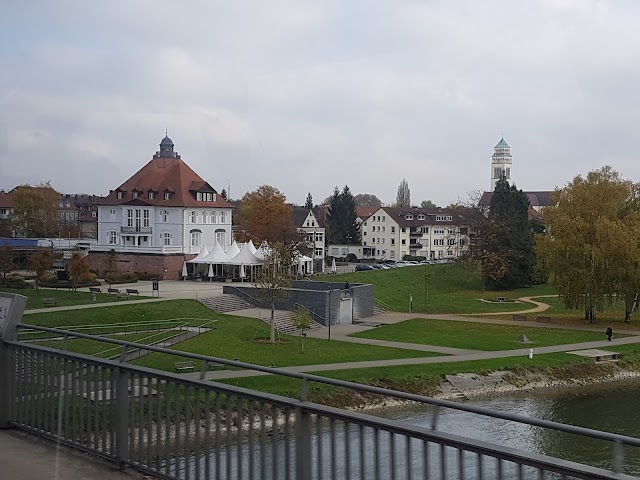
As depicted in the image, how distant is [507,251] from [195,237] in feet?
91.4

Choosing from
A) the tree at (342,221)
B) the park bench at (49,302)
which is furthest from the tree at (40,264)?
the tree at (342,221)

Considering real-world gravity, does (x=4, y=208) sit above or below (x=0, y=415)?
above

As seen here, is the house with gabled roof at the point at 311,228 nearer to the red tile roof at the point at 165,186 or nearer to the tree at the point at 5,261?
the red tile roof at the point at 165,186

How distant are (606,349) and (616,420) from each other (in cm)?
1179

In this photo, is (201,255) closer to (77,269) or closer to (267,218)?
(77,269)

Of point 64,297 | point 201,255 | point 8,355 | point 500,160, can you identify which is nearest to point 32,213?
point 201,255

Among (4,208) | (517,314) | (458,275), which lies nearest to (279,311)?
(517,314)

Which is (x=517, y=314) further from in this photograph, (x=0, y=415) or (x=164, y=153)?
(x=0, y=415)

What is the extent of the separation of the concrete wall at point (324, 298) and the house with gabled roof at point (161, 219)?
49.3 ft

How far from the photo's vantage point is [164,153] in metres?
75.1

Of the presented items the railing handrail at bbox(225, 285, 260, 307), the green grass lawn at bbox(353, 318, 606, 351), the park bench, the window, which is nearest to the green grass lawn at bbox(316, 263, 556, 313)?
the green grass lawn at bbox(353, 318, 606, 351)

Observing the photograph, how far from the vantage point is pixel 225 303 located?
46250 mm

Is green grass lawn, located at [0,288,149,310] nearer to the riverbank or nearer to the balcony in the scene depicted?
the balcony

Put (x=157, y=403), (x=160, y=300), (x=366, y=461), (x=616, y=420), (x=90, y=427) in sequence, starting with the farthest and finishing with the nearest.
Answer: (x=160, y=300) < (x=616, y=420) < (x=90, y=427) < (x=157, y=403) < (x=366, y=461)
